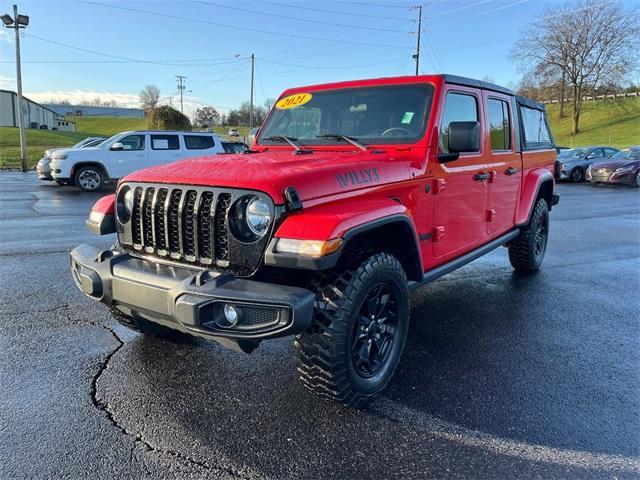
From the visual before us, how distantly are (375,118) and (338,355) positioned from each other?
6.62 feet

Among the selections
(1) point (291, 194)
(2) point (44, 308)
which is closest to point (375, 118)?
(1) point (291, 194)

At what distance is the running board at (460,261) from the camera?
11.8 feet

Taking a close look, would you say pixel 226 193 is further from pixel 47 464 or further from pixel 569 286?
pixel 569 286

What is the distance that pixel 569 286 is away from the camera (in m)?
5.55

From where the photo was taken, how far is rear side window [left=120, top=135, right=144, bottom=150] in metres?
14.5

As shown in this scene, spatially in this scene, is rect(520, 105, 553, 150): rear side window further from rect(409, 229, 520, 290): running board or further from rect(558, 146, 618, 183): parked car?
rect(558, 146, 618, 183): parked car

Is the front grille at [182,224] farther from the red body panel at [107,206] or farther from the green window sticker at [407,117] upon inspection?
the green window sticker at [407,117]

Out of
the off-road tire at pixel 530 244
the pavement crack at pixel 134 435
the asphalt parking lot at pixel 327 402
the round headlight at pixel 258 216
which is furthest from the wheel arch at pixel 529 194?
the pavement crack at pixel 134 435

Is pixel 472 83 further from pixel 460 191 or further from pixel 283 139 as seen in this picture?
pixel 283 139

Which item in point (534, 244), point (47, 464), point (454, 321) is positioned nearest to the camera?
point (47, 464)

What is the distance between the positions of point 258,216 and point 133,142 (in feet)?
43.7

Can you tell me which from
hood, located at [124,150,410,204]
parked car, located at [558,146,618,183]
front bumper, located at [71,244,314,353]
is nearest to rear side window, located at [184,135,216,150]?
hood, located at [124,150,410,204]

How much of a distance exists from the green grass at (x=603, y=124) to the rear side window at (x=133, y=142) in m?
39.1

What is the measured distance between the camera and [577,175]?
20484 mm
